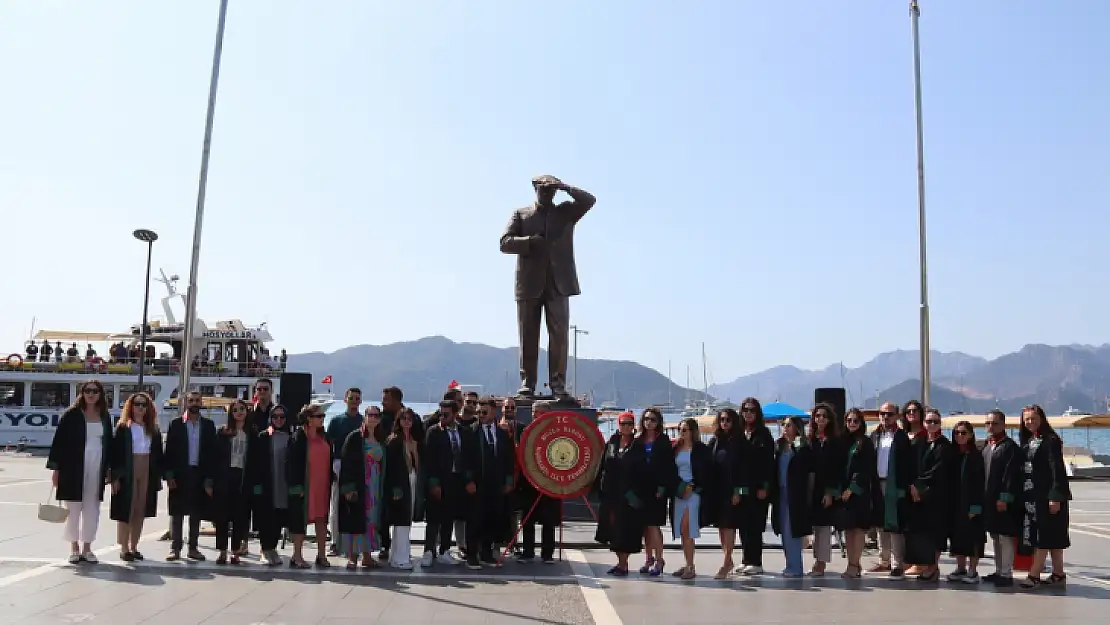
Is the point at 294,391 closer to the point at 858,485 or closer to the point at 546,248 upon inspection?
the point at 546,248

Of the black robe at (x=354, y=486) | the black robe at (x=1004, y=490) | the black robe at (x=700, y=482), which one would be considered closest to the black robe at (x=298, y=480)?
the black robe at (x=354, y=486)

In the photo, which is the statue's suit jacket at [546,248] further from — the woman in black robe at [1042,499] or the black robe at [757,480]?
the woman in black robe at [1042,499]

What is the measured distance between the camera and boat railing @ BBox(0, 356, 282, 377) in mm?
42094

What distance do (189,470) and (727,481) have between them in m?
5.62

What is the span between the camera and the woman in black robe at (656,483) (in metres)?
9.45

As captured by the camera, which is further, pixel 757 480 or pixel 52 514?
pixel 757 480

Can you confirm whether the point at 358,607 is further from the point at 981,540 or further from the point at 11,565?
the point at 981,540

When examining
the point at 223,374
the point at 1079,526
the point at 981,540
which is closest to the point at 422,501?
the point at 981,540

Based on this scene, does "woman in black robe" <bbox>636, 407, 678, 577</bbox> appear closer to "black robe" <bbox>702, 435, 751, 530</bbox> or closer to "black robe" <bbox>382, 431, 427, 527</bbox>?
"black robe" <bbox>702, 435, 751, 530</bbox>

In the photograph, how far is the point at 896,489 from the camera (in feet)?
31.5

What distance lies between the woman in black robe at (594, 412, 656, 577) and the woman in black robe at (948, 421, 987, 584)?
3018 millimetres

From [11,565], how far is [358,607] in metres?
4.12

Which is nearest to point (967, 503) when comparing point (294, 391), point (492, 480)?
point (492, 480)

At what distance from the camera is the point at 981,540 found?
9297 millimetres
